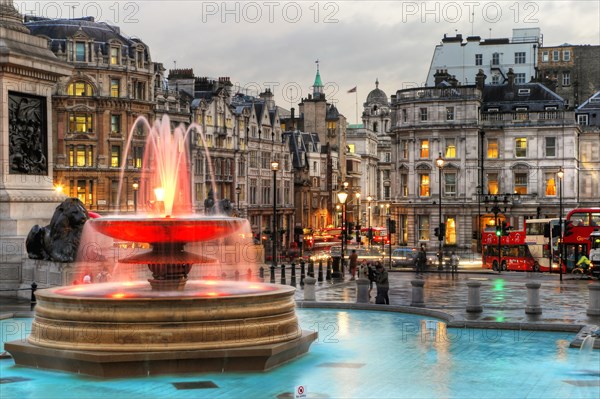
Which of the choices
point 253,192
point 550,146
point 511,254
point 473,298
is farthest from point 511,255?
point 253,192

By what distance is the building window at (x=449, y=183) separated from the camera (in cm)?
8581

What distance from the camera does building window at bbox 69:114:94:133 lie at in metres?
77.1

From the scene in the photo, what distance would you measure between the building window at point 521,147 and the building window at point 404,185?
10.0 metres

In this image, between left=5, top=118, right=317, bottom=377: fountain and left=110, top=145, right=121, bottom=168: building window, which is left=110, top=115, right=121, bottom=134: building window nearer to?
left=110, top=145, right=121, bottom=168: building window

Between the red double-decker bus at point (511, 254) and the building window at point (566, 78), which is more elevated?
the building window at point (566, 78)

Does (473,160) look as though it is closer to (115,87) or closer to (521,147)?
(521,147)

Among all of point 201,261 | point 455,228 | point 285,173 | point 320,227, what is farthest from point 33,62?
point 320,227

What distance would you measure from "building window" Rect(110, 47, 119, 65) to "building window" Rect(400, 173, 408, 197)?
89.6ft

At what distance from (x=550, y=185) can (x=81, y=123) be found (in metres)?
40.5

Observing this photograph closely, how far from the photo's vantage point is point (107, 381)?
16594mm

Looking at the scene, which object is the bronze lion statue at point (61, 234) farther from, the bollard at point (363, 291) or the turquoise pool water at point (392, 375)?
the bollard at point (363, 291)

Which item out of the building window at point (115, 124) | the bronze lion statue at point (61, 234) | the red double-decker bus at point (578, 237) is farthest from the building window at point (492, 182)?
the bronze lion statue at point (61, 234)

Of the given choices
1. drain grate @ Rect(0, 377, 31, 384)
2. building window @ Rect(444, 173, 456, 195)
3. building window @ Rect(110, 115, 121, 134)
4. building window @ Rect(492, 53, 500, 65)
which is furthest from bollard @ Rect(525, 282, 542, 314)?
building window @ Rect(492, 53, 500, 65)

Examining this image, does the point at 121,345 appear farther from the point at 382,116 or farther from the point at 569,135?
the point at 382,116
